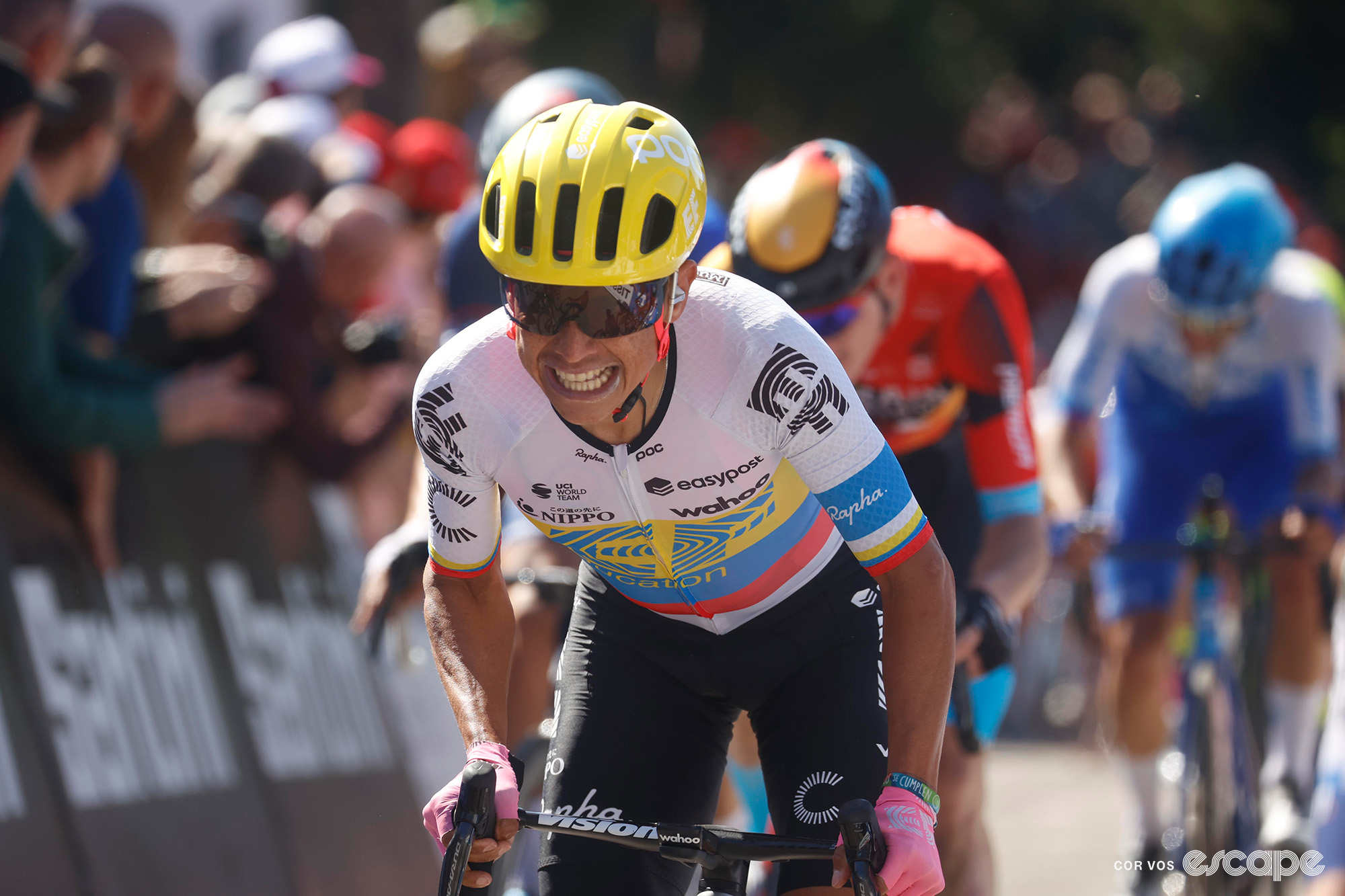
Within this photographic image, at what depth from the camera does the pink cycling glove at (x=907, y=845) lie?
9.06 ft

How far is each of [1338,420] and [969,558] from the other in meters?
3.08

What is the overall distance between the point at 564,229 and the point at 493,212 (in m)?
0.18

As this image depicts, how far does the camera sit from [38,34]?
5.64m

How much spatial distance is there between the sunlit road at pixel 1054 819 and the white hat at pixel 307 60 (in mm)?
4826

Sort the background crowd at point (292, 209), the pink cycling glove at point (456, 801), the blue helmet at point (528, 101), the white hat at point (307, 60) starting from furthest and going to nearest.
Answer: the white hat at point (307, 60) < the background crowd at point (292, 209) < the blue helmet at point (528, 101) < the pink cycling glove at point (456, 801)

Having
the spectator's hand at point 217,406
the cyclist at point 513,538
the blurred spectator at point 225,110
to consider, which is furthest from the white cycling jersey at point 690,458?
the blurred spectator at point 225,110

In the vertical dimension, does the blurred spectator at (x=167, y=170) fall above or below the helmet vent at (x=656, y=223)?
above

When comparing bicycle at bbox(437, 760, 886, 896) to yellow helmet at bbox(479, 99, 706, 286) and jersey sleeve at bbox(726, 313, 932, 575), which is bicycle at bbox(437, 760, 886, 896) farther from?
yellow helmet at bbox(479, 99, 706, 286)

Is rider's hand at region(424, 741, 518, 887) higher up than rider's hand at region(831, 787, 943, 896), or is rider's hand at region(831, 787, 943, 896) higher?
rider's hand at region(424, 741, 518, 887)

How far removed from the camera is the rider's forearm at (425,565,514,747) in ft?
10.6

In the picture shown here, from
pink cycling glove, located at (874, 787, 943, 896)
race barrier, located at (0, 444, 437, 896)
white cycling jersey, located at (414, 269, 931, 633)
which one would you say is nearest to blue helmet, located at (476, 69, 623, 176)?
race barrier, located at (0, 444, 437, 896)

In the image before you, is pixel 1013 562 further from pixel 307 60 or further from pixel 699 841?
pixel 307 60

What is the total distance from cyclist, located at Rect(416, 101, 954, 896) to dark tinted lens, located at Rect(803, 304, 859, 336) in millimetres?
700

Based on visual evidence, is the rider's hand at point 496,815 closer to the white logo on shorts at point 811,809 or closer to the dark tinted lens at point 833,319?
the white logo on shorts at point 811,809
